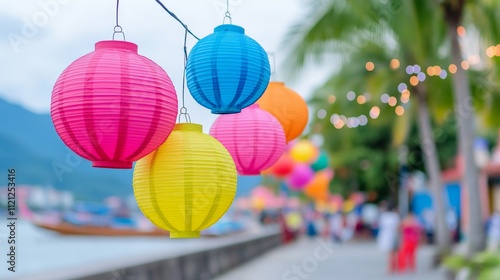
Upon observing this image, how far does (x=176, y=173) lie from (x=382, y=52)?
525 inches

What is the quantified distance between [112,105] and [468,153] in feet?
27.0

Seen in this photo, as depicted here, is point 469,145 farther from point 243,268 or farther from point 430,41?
point 243,268

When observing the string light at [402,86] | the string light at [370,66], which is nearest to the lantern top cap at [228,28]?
the string light at [402,86]

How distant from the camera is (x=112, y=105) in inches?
88.4

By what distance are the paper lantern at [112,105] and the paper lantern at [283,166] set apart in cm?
783

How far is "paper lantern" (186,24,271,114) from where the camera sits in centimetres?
278

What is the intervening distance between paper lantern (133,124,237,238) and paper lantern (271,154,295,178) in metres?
7.56

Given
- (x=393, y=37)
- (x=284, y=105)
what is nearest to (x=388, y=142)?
(x=393, y=37)

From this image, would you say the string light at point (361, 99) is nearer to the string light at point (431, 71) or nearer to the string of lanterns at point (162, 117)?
the string light at point (431, 71)

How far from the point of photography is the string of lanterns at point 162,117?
2.28 m

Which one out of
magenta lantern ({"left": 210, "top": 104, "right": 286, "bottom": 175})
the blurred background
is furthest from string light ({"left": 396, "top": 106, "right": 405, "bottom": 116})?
magenta lantern ({"left": 210, "top": 104, "right": 286, "bottom": 175})

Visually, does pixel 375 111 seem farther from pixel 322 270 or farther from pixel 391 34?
pixel 391 34

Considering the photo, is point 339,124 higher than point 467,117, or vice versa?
point 339,124

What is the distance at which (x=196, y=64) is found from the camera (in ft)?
9.27
